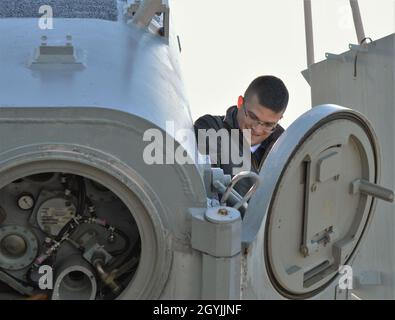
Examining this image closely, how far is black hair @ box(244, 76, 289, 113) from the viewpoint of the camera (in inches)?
110

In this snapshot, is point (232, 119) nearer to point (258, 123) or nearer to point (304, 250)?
point (258, 123)

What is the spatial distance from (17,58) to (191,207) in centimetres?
64

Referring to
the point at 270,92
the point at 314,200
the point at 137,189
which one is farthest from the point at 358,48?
the point at 137,189

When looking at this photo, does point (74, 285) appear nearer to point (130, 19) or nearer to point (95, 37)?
point (95, 37)

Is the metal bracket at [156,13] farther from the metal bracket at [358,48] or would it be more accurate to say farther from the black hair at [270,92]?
the metal bracket at [358,48]

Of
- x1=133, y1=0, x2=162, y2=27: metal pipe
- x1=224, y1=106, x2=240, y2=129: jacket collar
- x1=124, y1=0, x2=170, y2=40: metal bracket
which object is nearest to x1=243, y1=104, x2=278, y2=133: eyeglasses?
x1=224, y1=106, x2=240, y2=129: jacket collar

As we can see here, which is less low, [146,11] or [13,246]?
[146,11]

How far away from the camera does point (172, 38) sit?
2.66 metres

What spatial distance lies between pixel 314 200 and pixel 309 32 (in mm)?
2325

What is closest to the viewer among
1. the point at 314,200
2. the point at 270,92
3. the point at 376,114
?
the point at 314,200

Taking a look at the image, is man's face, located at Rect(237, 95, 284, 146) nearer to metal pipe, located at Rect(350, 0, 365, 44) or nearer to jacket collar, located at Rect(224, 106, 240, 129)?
jacket collar, located at Rect(224, 106, 240, 129)

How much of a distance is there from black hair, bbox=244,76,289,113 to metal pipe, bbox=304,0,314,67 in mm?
1242

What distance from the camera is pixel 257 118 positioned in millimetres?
2861

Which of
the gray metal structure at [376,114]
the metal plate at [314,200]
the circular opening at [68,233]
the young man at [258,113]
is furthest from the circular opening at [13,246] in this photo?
the gray metal structure at [376,114]
